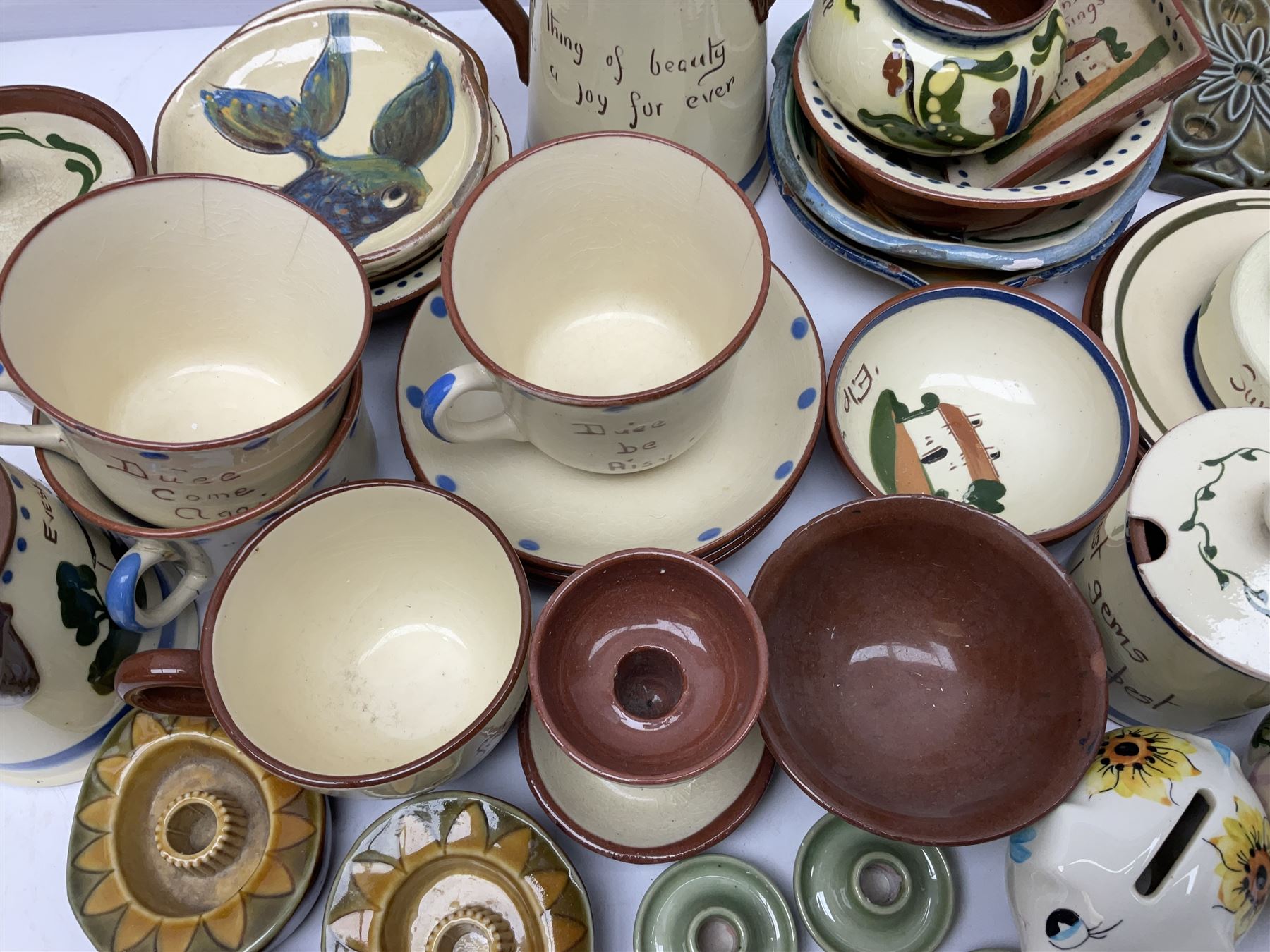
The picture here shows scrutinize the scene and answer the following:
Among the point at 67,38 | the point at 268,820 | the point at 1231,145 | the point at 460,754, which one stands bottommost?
the point at 268,820

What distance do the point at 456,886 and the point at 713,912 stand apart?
0.17m

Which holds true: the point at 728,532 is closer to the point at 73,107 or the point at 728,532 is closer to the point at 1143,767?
the point at 1143,767

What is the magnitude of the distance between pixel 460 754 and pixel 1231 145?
821 mm

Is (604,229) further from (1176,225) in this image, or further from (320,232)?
(1176,225)

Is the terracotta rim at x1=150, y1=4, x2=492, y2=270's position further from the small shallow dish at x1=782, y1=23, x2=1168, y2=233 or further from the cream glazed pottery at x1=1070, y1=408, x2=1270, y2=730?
the cream glazed pottery at x1=1070, y1=408, x2=1270, y2=730

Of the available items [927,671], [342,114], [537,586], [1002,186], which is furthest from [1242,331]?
[342,114]

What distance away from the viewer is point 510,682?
1.92ft

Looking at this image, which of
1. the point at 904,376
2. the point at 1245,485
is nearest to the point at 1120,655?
the point at 1245,485

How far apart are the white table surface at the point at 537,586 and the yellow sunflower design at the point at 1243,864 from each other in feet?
0.37

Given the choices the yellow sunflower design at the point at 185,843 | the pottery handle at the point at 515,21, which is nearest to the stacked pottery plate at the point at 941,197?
the pottery handle at the point at 515,21

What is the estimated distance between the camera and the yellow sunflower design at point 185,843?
24.3 inches

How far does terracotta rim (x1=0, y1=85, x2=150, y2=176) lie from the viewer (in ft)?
2.80

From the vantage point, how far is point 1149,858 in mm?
540

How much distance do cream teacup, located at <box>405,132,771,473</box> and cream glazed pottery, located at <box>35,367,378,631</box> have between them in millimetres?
72
